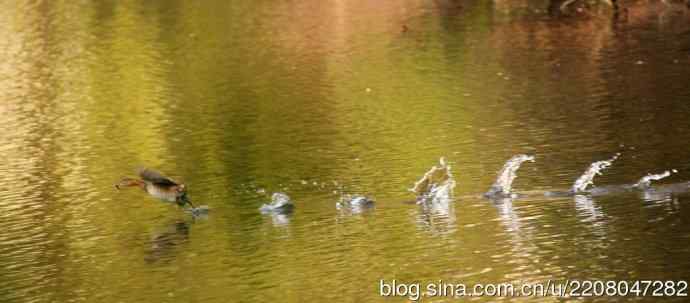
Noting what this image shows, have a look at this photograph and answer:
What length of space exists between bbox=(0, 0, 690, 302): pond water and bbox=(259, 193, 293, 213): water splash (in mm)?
223

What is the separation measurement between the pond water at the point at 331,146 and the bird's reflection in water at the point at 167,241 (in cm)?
5

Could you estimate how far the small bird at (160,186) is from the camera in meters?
20.7

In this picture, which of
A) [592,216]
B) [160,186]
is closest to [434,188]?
[592,216]

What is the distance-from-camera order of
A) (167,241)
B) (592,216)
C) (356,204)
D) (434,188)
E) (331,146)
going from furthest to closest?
(331,146) → (434,188) → (356,204) → (167,241) → (592,216)

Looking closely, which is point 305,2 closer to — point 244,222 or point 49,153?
point 49,153

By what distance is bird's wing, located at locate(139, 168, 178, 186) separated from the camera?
2073 cm

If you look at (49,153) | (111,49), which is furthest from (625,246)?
(111,49)

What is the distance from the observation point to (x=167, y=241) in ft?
65.0

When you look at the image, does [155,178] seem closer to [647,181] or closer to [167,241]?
[167,241]

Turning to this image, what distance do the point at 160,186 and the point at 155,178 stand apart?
143mm

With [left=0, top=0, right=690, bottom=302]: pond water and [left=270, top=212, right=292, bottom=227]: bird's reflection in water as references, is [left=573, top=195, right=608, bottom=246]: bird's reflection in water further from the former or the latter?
[left=270, top=212, right=292, bottom=227]: bird's reflection in water

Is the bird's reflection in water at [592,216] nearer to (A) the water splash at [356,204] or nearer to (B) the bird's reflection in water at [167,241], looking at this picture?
(A) the water splash at [356,204]

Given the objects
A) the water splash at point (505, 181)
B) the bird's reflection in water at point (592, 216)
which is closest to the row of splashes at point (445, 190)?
the water splash at point (505, 181)

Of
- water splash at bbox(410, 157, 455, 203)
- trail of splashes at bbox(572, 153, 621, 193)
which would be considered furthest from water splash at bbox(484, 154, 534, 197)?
trail of splashes at bbox(572, 153, 621, 193)
